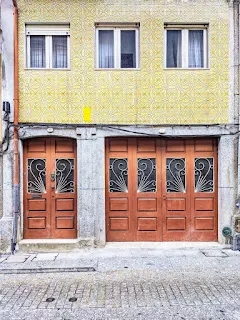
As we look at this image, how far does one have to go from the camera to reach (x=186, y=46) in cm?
798

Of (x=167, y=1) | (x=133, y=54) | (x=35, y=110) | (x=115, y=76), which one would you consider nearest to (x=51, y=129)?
(x=35, y=110)

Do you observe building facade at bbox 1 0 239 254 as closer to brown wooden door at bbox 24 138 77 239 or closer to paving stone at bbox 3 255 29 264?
brown wooden door at bbox 24 138 77 239

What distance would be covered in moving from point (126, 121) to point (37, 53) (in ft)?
9.52

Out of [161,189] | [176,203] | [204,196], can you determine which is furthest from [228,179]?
[161,189]

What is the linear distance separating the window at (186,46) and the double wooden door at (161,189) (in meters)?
2.04

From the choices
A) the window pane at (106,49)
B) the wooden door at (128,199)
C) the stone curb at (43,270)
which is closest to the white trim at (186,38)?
the window pane at (106,49)

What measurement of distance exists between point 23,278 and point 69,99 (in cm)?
427

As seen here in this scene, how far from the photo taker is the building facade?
305 inches

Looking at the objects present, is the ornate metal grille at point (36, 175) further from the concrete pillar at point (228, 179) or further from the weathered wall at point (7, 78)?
the concrete pillar at point (228, 179)

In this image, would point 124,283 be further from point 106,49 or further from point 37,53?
point 37,53

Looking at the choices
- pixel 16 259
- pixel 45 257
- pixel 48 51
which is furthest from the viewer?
pixel 48 51

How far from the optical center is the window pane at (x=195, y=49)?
8.02m

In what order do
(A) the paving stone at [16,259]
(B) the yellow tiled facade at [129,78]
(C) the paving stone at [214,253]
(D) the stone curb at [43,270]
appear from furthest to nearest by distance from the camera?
(B) the yellow tiled facade at [129,78] < (C) the paving stone at [214,253] < (A) the paving stone at [16,259] < (D) the stone curb at [43,270]

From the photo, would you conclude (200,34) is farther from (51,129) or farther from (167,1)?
(51,129)
